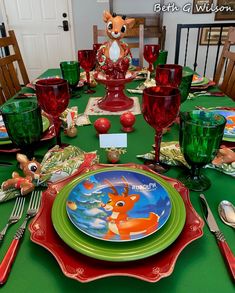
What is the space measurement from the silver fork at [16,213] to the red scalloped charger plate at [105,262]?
0.06 meters

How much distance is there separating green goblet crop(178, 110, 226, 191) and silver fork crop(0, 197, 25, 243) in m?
0.34

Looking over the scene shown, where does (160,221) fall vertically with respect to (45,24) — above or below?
below

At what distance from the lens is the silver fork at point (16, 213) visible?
45 cm

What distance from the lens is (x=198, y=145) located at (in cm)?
53

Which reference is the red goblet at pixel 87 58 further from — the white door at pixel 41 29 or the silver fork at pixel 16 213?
the white door at pixel 41 29

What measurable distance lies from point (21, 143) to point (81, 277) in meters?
0.38

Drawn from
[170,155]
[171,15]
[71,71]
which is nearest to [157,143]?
[170,155]

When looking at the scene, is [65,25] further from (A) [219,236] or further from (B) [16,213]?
(A) [219,236]

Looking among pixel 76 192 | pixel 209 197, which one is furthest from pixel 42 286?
pixel 209 197

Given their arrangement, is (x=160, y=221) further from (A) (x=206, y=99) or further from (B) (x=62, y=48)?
(B) (x=62, y=48)

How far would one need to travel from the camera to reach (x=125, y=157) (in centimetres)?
68

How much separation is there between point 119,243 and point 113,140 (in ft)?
1.14

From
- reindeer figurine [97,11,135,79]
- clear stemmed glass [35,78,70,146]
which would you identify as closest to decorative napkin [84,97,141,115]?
reindeer figurine [97,11,135,79]

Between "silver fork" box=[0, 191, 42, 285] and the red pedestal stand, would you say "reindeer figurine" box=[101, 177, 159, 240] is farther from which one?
the red pedestal stand
